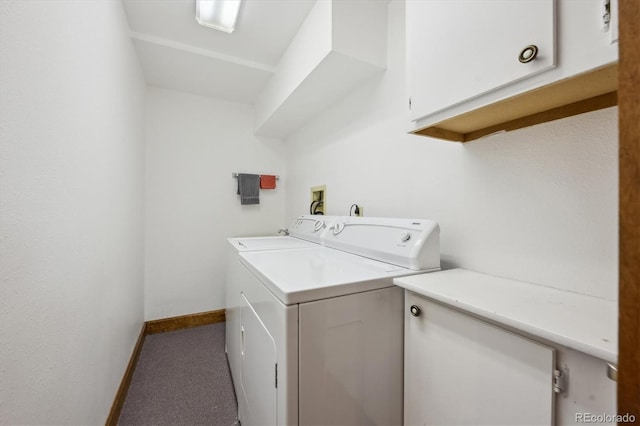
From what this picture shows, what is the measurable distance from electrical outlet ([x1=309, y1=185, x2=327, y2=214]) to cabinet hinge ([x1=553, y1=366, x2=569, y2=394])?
1.88 m

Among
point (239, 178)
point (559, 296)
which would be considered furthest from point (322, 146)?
point (559, 296)

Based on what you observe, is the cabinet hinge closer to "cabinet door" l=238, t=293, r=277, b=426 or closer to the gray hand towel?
"cabinet door" l=238, t=293, r=277, b=426

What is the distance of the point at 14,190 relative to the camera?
65cm

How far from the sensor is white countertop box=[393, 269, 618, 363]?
496 mm

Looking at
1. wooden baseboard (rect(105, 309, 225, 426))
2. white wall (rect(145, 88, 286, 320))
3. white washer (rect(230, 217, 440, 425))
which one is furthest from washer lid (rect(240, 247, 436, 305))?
white wall (rect(145, 88, 286, 320))

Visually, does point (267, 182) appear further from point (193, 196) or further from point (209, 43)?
point (209, 43)

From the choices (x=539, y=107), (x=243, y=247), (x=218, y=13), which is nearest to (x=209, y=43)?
(x=218, y=13)

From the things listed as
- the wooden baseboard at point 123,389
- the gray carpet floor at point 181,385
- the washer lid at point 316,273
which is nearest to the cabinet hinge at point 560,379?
the washer lid at point 316,273

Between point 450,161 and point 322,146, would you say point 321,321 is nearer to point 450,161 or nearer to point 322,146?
point 450,161

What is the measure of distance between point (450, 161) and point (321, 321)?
3.21 feet

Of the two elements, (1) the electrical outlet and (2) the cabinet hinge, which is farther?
(1) the electrical outlet

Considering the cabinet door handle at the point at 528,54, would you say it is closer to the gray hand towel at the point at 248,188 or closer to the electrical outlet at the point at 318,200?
the electrical outlet at the point at 318,200

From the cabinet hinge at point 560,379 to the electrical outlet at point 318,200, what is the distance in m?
Result: 1.88

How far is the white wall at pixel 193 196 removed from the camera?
2688 millimetres
